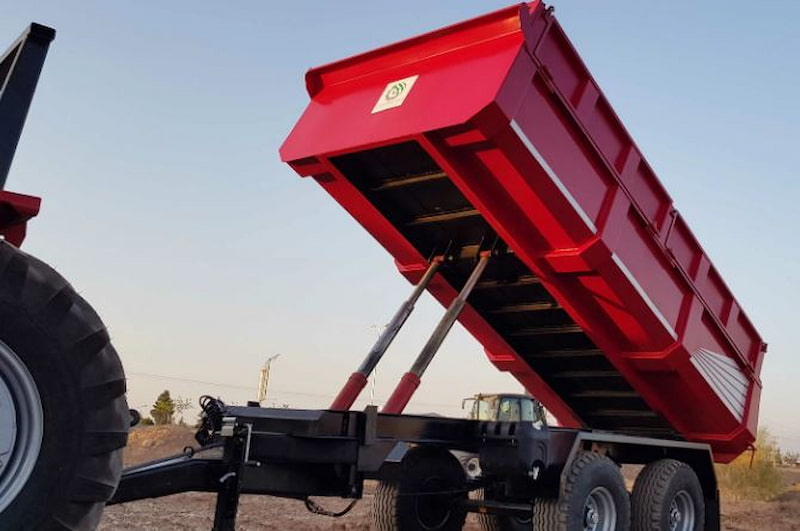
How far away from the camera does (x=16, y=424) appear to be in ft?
9.43

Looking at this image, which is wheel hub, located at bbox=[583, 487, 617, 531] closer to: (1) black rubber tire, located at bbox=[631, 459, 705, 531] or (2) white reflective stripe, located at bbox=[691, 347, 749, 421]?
(1) black rubber tire, located at bbox=[631, 459, 705, 531]

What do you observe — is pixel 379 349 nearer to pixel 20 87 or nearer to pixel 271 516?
pixel 20 87

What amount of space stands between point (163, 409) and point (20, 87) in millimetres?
36065

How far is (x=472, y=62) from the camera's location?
5512 millimetres

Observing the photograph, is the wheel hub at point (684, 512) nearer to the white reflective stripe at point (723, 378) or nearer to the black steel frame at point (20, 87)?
the white reflective stripe at point (723, 378)

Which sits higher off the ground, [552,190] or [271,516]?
[552,190]

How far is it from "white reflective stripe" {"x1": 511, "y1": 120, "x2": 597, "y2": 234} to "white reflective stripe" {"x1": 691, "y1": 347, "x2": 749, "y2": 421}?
1.88m

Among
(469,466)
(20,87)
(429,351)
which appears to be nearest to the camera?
(20,87)

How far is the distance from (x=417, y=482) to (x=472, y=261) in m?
1.90

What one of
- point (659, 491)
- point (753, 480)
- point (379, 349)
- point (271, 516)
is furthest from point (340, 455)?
point (753, 480)

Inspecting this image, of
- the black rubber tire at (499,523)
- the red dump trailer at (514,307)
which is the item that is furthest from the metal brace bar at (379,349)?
the black rubber tire at (499,523)

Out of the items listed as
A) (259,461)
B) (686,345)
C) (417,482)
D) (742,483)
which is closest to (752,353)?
(686,345)

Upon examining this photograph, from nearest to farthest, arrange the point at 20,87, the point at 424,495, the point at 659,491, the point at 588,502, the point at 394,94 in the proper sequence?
the point at 20,87
the point at 394,94
the point at 588,502
the point at 424,495
the point at 659,491

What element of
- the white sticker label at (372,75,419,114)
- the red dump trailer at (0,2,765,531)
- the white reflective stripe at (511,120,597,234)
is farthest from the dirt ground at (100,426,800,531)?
the white sticker label at (372,75,419,114)
